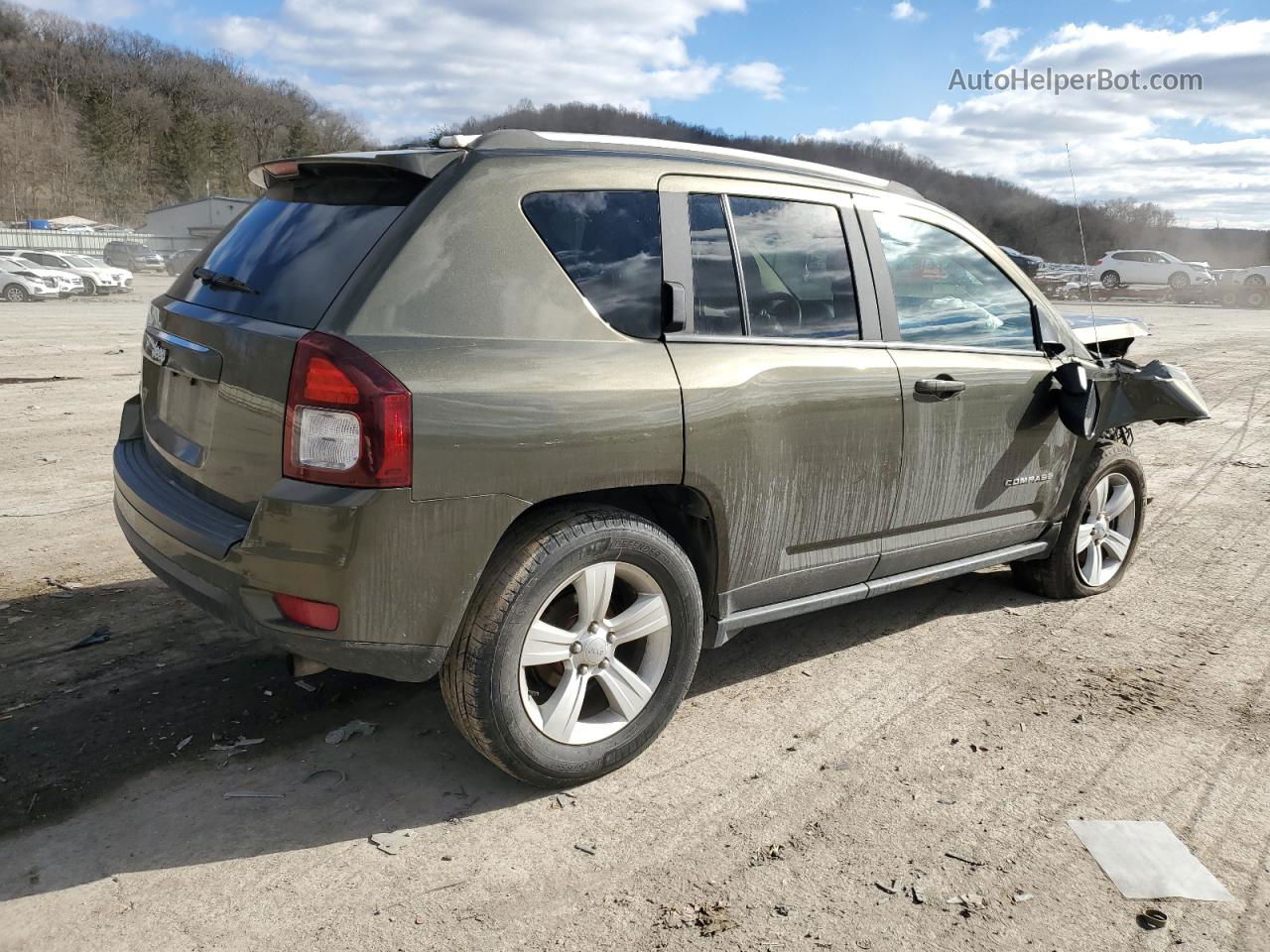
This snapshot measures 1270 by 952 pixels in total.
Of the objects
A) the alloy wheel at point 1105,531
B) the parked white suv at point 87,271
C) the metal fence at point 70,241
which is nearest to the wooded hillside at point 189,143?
the metal fence at point 70,241

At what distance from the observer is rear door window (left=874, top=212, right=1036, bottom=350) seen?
402 centimetres

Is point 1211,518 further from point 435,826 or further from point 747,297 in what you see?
point 435,826

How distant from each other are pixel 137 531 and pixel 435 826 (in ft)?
4.51

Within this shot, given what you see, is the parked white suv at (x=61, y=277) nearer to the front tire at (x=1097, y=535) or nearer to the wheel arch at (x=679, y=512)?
the front tire at (x=1097, y=535)

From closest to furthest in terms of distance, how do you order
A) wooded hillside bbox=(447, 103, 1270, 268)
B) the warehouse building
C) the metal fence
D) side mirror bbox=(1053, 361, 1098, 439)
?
1. side mirror bbox=(1053, 361, 1098, 439)
2. the metal fence
3. wooded hillside bbox=(447, 103, 1270, 268)
4. the warehouse building

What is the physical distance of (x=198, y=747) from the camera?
3398 millimetres

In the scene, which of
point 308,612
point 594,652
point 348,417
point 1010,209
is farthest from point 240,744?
point 1010,209

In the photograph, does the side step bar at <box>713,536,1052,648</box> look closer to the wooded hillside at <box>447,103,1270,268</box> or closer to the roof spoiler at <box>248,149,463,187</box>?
the roof spoiler at <box>248,149,463,187</box>

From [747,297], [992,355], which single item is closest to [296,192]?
[747,297]

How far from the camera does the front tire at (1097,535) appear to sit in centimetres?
488

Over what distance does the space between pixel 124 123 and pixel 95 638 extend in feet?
472

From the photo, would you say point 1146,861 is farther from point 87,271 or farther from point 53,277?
point 87,271

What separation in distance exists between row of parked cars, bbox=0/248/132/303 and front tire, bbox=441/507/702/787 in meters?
32.2

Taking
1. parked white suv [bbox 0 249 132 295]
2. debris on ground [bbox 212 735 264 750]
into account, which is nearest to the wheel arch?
debris on ground [bbox 212 735 264 750]
